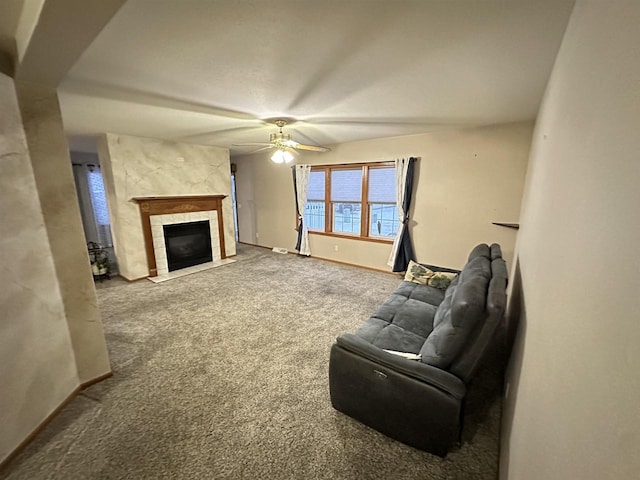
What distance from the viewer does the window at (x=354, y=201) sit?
457cm

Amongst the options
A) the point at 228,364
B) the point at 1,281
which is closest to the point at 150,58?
the point at 1,281

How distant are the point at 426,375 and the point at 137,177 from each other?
4.88m

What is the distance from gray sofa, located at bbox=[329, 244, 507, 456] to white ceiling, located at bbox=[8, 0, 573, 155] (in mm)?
1462

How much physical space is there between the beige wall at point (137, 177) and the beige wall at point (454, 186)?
7.12ft

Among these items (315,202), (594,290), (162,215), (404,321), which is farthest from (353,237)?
(594,290)

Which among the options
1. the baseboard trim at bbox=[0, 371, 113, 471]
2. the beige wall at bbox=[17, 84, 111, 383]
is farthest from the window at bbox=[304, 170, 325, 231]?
the baseboard trim at bbox=[0, 371, 113, 471]

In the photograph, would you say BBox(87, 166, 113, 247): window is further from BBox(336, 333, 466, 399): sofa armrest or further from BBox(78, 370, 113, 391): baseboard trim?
BBox(336, 333, 466, 399): sofa armrest

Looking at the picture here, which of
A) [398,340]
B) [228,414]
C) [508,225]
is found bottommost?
[228,414]

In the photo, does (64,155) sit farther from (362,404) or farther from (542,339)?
(542,339)

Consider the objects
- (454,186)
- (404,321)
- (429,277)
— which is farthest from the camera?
(454,186)

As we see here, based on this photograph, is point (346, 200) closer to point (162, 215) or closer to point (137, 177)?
point (162, 215)

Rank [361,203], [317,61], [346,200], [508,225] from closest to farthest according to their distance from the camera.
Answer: [317,61] → [508,225] → [361,203] → [346,200]

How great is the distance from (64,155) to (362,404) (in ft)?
8.71

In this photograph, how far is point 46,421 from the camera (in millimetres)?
1740
